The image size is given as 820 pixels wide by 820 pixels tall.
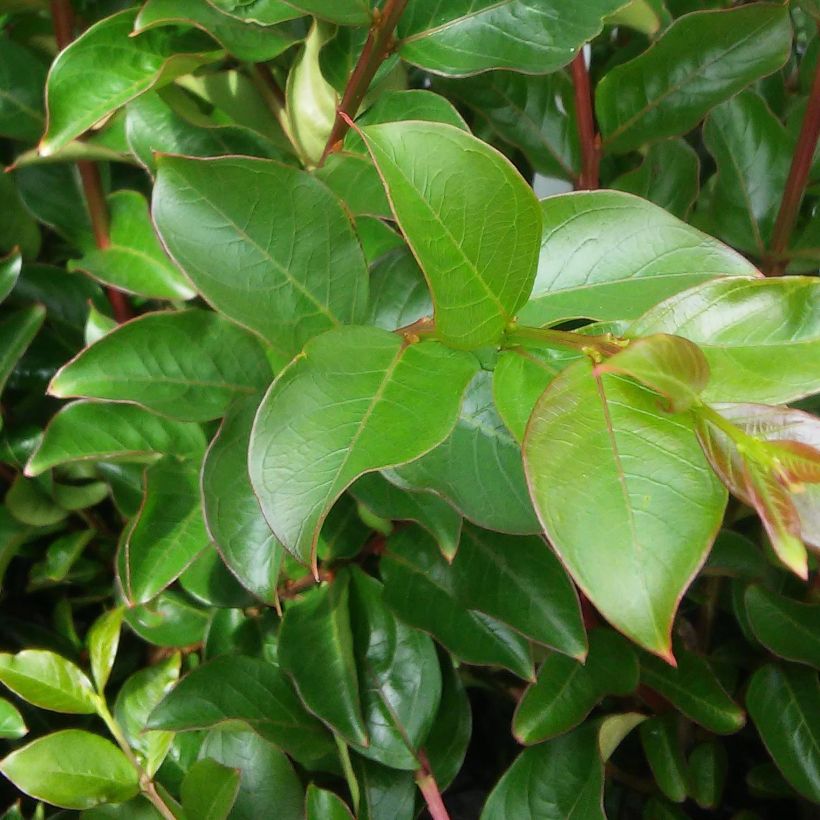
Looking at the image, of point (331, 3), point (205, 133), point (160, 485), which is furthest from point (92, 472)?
point (331, 3)

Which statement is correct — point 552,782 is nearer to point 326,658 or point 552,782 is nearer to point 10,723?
point 326,658

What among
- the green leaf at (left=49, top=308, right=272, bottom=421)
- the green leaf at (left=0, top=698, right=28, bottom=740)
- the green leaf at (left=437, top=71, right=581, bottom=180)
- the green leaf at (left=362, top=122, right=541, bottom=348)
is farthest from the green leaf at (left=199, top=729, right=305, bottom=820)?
the green leaf at (left=437, top=71, right=581, bottom=180)

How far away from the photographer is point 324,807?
52cm

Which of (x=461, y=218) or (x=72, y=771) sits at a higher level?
(x=461, y=218)

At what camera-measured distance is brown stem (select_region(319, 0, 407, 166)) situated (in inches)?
18.1

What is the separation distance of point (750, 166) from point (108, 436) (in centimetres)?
49

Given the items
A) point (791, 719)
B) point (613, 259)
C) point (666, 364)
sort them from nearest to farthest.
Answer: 1. point (666, 364)
2. point (613, 259)
3. point (791, 719)

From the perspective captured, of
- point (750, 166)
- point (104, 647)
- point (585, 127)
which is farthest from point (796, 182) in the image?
point (104, 647)

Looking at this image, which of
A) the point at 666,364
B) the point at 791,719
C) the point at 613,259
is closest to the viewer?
the point at 666,364

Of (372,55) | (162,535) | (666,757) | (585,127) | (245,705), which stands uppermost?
(372,55)

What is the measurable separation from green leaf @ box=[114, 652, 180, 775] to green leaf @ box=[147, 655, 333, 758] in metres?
0.03

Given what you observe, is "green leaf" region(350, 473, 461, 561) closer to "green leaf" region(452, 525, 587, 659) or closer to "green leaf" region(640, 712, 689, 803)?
"green leaf" region(452, 525, 587, 659)

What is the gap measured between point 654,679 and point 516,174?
0.42 m

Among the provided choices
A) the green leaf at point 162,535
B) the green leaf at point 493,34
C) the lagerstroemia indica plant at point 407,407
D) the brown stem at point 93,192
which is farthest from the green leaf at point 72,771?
the green leaf at point 493,34
